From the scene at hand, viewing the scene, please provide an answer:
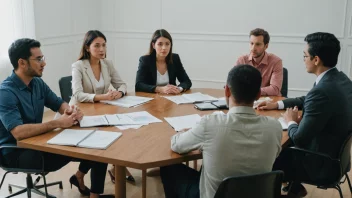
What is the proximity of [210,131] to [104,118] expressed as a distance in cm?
107

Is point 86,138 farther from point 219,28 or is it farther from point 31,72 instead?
point 219,28

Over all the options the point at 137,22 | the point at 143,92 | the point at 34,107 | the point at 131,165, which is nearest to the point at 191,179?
the point at 131,165

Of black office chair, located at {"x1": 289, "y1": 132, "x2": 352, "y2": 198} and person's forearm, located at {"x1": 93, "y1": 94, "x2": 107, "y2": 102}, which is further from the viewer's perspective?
person's forearm, located at {"x1": 93, "y1": 94, "x2": 107, "y2": 102}

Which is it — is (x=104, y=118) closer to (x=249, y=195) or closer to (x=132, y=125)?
(x=132, y=125)

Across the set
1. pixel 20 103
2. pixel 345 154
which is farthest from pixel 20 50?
pixel 345 154

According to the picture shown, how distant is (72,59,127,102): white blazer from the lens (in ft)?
10.4

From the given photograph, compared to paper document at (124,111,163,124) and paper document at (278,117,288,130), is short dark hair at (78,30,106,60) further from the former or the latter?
paper document at (278,117,288,130)

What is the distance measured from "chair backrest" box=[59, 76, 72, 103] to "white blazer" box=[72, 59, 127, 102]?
0.73 ft

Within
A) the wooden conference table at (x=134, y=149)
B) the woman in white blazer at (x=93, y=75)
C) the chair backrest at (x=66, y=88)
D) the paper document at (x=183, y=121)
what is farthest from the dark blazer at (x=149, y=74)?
the paper document at (x=183, y=121)

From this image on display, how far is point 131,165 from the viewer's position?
193 centimetres

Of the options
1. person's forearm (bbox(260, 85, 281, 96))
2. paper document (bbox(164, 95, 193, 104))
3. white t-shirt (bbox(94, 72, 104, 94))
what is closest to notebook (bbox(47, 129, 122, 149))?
paper document (bbox(164, 95, 193, 104))

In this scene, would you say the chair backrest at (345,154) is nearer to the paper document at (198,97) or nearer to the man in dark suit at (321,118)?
the man in dark suit at (321,118)

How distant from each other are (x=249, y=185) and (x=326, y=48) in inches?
45.0

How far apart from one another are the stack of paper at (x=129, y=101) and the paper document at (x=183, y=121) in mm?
505
